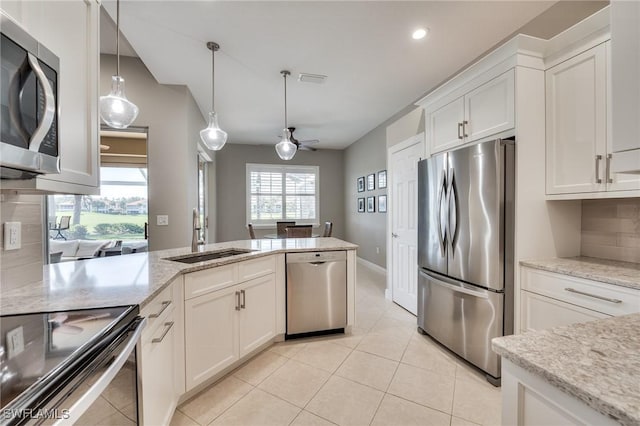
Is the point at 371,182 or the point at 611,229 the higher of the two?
the point at 371,182

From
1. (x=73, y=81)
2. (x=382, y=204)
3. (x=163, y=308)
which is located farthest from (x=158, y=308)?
(x=382, y=204)

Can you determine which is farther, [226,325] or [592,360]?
[226,325]

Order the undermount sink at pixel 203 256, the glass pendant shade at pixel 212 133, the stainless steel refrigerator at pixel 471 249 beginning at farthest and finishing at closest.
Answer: the glass pendant shade at pixel 212 133 < the undermount sink at pixel 203 256 < the stainless steel refrigerator at pixel 471 249

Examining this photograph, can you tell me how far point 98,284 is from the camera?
134cm

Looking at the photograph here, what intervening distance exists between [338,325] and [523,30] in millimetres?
3301

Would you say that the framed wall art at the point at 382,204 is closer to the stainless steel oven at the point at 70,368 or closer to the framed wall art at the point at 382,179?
the framed wall art at the point at 382,179

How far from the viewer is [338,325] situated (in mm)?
2721

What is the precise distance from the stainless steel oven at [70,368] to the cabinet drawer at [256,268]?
1.03 meters

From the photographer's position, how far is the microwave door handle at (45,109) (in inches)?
36.1

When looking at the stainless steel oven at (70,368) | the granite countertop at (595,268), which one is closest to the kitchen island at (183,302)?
the stainless steel oven at (70,368)

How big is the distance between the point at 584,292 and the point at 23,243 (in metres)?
3.04

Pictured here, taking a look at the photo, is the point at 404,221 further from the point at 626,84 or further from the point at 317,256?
the point at 626,84

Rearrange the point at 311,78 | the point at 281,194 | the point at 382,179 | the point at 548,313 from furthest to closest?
the point at 281,194, the point at 382,179, the point at 311,78, the point at 548,313

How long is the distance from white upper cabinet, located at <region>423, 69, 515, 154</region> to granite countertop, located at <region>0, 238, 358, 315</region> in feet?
7.16
